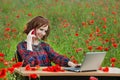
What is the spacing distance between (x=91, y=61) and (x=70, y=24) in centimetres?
551

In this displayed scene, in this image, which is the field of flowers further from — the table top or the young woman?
the table top

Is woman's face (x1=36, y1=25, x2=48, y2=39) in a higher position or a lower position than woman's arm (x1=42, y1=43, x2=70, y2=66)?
higher

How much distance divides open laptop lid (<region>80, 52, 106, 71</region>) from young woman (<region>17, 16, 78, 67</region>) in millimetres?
564

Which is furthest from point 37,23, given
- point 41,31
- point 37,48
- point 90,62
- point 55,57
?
point 90,62

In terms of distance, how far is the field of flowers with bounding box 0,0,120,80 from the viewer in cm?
777

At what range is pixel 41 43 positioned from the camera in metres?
5.67

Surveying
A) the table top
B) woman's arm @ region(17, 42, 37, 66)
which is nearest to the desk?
the table top

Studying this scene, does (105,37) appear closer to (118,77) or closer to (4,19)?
(4,19)

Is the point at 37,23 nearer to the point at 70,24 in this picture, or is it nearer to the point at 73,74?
the point at 73,74

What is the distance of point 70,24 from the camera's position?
33.2ft

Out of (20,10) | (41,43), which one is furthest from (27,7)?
(41,43)

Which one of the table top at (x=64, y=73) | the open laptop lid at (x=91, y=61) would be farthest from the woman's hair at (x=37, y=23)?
the open laptop lid at (x=91, y=61)

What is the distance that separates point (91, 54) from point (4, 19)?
619 cm

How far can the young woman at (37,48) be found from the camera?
211 inches
